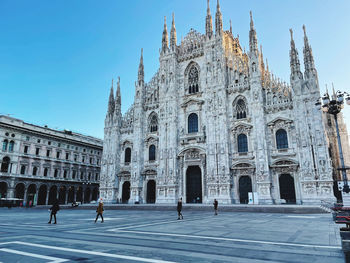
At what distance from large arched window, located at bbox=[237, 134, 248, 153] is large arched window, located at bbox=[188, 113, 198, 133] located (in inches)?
231

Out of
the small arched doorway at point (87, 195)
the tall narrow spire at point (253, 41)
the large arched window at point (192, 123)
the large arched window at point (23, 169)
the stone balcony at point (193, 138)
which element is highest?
the tall narrow spire at point (253, 41)

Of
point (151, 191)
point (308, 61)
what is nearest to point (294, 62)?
point (308, 61)

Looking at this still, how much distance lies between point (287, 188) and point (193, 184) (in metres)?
10.9

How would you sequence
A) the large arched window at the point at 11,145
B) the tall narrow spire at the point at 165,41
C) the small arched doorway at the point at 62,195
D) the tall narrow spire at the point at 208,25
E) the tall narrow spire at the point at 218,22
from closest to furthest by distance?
A: the tall narrow spire at the point at 218,22 < the tall narrow spire at the point at 208,25 < the tall narrow spire at the point at 165,41 < the large arched window at the point at 11,145 < the small arched doorway at the point at 62,195

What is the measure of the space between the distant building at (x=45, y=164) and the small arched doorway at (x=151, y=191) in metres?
19.4

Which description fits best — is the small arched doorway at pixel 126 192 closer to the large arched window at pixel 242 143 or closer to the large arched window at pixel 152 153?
the large arched window at pixel 152 153

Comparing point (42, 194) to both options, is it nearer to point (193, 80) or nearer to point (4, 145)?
point (4, 145)

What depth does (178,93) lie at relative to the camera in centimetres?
3550

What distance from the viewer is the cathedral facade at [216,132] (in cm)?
2603

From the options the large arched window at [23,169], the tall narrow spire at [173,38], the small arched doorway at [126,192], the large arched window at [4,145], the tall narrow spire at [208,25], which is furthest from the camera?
the large arched window at [23,169]

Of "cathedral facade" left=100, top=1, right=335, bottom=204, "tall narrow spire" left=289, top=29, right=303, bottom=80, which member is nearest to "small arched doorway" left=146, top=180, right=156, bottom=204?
"cathedral facade" left=100, top=1, right=335, bottom=204

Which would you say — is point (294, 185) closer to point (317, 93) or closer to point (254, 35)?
point (317, 93)

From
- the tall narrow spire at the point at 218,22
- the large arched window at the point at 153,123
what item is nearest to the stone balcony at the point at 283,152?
the large arched window at the point at 153,123

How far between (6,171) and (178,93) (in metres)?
28.2
